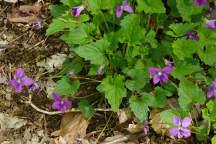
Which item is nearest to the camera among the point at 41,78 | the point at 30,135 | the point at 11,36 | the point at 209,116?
the point at 209,116

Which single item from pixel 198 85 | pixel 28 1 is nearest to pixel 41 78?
pixel 28 1

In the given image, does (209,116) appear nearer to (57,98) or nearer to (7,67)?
Answer: (57,98)

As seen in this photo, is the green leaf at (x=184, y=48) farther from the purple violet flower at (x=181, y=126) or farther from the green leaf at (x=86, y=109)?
the green leaf at (x=86, y=109)

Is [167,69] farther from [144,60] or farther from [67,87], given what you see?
[67,87]

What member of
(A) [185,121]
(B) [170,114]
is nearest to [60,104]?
(B) [170,114]

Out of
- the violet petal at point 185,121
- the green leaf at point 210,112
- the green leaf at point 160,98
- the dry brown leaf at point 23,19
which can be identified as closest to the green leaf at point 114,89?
the green leaf at point 160,98

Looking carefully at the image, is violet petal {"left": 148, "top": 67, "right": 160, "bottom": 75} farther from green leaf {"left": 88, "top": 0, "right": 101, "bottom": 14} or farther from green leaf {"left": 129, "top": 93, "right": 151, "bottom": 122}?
green leaf {"left": 88, "top": 0, "right": 101, "bottom": 14}
